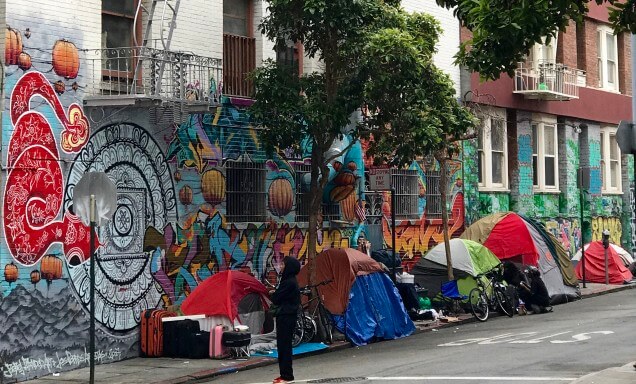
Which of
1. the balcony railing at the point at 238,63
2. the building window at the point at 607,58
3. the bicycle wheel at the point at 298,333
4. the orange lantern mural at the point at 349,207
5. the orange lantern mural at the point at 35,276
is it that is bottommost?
the bicycle wheel at the point at 298,333

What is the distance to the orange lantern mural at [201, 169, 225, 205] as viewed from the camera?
2072cm

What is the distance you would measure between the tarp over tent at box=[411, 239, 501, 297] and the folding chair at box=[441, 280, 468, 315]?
0.40ft

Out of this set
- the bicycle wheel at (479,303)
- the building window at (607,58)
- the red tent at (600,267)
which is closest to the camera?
the bicycle wheel at (479,303)

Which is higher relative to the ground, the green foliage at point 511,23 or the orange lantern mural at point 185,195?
the green foliage at point 511,23

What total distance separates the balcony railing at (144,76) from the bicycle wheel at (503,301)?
8874mm

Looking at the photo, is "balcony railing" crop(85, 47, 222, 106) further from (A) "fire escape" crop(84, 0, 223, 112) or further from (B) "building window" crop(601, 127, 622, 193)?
(B) "building window" crop(601, 127, 622, 193)

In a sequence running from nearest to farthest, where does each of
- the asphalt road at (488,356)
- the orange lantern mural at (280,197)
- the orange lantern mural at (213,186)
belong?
the asphalt road at (488,356), the orange lantern mural at (213,186), the orange lantern mural at (280,197)

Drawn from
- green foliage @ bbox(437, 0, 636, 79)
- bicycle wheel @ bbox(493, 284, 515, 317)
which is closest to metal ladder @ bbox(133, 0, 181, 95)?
green foliage @ bbox(437, 0, 636, 79)

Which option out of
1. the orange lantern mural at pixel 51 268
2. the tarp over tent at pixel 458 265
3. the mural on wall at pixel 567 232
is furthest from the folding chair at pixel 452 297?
the orange lantern mural at pixel 51 268

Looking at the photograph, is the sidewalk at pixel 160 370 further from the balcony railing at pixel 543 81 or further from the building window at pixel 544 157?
the building window at pixel 544 157

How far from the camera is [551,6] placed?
13453 millimetres

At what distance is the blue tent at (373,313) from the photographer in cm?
2097

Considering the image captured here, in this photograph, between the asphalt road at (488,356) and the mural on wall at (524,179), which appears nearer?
the asphalt road at (488,356)

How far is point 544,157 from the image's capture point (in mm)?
33562
